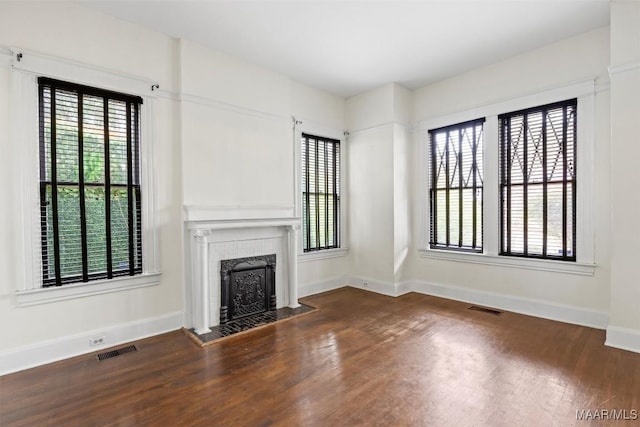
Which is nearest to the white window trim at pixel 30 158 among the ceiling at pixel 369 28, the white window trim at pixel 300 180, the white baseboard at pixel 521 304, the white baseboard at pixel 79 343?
the white baseboard at pixel 79 343

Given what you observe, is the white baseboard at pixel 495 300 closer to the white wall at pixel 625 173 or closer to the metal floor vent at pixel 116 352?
the white wall at pixel 625 173

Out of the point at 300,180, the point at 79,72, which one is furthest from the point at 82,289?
the point at 300,180

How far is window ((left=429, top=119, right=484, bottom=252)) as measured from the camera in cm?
482

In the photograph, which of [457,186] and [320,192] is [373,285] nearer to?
→ [320,192]

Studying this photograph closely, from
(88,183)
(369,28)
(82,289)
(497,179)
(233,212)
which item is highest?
(369,28)

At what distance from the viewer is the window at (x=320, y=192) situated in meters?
5.40

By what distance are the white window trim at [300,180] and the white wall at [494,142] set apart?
1.25 meters

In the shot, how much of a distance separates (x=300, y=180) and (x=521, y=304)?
3.66 meters

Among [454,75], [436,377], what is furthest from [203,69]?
[436,377]

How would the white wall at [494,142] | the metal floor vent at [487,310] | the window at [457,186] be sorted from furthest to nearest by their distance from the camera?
the window at [457,186], the metal floor vent at [487,310], the white wall at [494,142]

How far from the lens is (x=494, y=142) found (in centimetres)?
456

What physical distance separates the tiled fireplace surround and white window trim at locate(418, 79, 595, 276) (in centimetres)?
238

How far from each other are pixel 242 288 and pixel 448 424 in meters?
2.81

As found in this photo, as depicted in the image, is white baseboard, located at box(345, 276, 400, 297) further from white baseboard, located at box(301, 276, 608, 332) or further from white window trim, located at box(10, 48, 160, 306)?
white window trim, located at box(10, 48, 160, 306)
